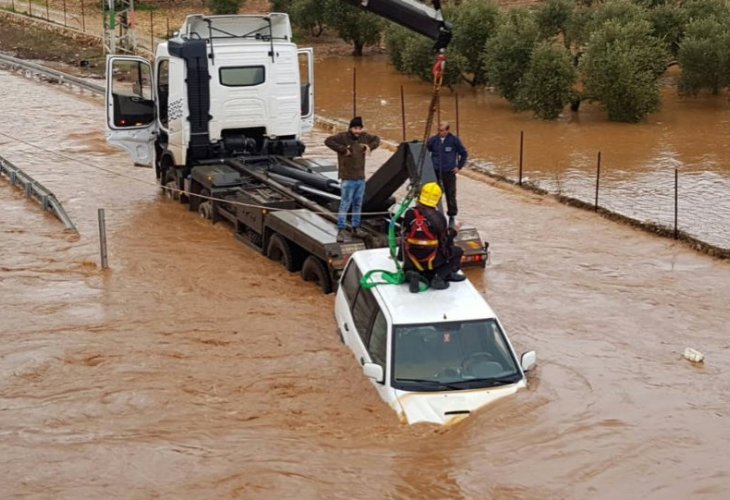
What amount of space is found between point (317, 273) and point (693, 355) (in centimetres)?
466

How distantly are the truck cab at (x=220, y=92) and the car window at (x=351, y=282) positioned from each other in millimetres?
7308

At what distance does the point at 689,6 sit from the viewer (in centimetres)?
3566

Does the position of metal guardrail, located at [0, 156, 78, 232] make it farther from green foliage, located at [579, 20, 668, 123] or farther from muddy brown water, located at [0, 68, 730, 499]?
green foliage, located at [579, 20, 668, 123]

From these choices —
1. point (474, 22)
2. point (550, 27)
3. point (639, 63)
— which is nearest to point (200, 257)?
point (639, 63)

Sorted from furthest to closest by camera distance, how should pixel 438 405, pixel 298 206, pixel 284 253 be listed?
1. pixel 298 206
2. pixel 284 253
3. pixel 438 405

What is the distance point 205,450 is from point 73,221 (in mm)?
9471

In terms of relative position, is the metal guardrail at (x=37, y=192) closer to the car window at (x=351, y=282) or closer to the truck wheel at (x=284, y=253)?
the truck wheel at (x=284, y=253)

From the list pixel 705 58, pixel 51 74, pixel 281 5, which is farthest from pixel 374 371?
pixel 281 5

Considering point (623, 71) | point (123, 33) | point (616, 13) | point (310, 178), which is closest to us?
point (310, 178)

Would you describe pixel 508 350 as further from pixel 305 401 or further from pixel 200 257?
pixel 200 257

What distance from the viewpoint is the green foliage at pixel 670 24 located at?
3478 centimetres

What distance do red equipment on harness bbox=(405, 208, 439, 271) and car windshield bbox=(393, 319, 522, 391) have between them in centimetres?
77

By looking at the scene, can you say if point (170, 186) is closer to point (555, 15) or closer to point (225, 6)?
point (555, 15)

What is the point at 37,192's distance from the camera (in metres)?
18.2
